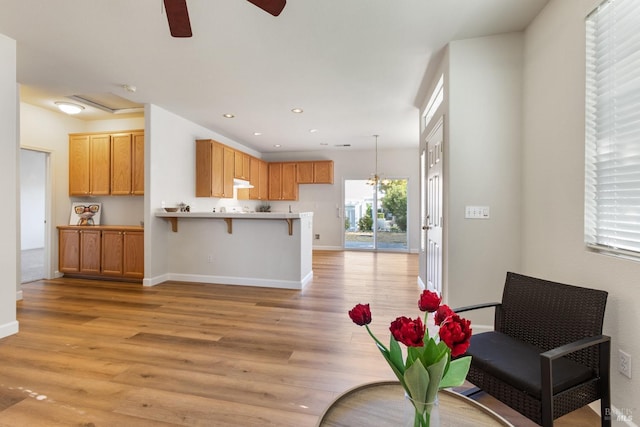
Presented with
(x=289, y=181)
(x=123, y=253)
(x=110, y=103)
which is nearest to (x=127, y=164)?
(x=110, y=103)

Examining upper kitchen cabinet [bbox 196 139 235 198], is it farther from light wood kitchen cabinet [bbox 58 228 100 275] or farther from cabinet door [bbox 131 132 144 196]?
light wood kitchen cabinet [bbox 58 228 100 275]

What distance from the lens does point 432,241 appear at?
3.79 m

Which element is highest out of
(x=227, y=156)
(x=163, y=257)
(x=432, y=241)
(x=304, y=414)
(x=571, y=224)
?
(x=227, y=156)

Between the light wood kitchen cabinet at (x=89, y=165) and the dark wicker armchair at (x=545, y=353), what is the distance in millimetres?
5601

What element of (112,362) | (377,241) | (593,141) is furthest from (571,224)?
(377,241)

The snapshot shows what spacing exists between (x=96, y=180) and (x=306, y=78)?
3.93 metres

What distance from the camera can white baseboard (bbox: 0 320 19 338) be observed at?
2.63 metres

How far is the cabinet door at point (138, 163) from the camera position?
4680 mm

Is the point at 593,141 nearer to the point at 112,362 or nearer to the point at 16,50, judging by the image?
the point at 112,362

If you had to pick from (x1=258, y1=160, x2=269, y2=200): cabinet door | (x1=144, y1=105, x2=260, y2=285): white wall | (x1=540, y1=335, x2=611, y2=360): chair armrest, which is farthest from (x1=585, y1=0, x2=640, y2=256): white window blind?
(x1=258, y1=160, x2=269, y2=200): cabinet door

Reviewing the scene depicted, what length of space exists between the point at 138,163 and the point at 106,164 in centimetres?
62

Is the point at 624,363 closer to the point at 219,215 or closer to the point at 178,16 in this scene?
the point at 178,16

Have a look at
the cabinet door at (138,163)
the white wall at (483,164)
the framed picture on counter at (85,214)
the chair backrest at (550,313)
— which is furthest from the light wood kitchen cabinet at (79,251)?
the chair backrest at (550,313)

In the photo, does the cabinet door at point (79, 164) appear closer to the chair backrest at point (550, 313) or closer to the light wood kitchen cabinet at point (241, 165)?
the light wood kitchen cabinet at point (241, 165)
